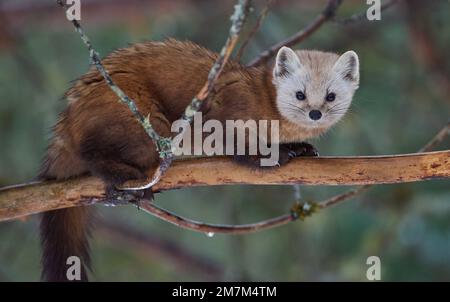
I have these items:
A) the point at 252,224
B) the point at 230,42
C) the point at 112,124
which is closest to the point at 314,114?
the point at 252,224

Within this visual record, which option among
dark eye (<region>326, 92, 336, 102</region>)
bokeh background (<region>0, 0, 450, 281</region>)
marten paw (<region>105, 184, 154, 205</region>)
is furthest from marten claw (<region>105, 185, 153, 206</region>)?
bokeh background (<region>0, 0, 450, 281</region>)

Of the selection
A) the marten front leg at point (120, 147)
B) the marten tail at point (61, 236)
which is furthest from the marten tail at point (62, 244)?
the marten front leg at point (120, 147)

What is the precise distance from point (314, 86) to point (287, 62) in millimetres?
228

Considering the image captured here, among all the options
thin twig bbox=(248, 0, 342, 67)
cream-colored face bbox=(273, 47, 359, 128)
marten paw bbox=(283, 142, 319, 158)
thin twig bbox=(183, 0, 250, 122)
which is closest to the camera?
thin twig bbox=(183, 0, 250, 122)

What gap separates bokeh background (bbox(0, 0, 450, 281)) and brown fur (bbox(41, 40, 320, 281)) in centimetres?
221

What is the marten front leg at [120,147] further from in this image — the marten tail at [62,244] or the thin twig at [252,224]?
the marten tail at [62,244]

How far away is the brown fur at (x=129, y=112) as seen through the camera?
15.3 feet

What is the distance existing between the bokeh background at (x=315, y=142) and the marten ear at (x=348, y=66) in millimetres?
Result: 2402

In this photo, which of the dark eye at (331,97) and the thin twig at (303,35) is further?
the thin twig at (303,35)

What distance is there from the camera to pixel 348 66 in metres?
4.84

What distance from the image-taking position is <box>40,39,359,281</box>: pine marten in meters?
4.67

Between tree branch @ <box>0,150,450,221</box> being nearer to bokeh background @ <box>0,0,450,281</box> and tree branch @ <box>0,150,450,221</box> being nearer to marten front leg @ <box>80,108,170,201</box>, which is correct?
marten front leg @ <box>80,108,170,201</box>

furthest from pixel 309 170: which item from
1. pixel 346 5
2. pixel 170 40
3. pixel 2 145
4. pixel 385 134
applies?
pixel 2 145

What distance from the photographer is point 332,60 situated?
4875 millimetres
